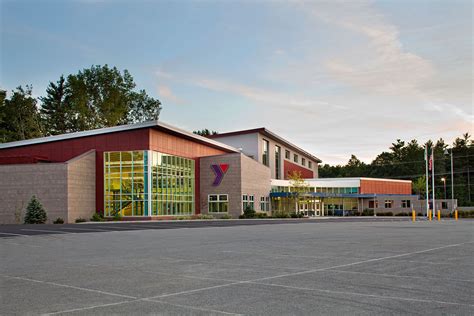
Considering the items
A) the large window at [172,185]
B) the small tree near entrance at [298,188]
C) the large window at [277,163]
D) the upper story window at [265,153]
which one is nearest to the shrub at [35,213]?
the large window at [172,185]

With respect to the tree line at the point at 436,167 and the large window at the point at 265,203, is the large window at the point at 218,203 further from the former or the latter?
the tree line at the point at 436,167

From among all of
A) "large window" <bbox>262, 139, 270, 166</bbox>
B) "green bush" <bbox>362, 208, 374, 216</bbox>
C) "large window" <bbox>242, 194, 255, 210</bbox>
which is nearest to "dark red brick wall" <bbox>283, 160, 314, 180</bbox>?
"large window" <bbox>262, 139, 270, 166</bbox>

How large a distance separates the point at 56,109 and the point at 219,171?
4100cm

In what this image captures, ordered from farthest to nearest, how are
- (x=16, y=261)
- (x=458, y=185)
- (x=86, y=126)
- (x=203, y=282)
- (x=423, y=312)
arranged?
(x=458, y=185) < (x=86, y=126) < (x=16, y=261) < (x=203, y=282) < (x=423, y=312)

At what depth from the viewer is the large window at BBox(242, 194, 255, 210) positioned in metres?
53.4

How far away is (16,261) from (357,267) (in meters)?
8.09

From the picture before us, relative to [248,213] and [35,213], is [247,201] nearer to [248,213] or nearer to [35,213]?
[248,213]

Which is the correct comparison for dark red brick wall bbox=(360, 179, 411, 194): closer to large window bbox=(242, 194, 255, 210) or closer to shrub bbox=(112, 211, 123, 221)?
large window bbox=(242, 194, 255, 210)

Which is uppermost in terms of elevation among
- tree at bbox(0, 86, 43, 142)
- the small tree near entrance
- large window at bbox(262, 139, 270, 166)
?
tree at bbox(0, 86, 43, 142)

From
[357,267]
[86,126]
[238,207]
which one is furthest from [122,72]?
[357,267]

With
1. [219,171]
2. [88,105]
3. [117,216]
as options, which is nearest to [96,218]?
[117,216]

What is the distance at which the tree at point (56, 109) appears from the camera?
78.1 m

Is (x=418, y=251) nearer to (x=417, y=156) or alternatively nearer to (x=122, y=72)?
(x=122, y=72)

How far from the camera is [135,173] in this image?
146 feet
